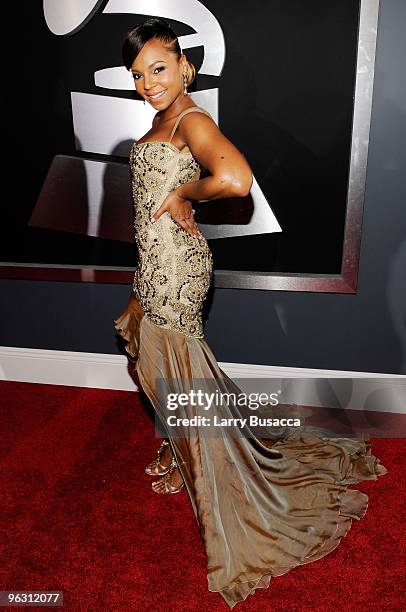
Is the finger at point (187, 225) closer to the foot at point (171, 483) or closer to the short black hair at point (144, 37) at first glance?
the short black hair at point (144, 37)

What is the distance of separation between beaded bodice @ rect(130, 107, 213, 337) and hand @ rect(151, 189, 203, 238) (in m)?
0.02

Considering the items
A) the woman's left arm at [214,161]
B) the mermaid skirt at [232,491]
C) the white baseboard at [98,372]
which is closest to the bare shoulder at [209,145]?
the woman's left arm at [214,161]

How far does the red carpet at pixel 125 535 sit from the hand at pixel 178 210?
1141mm

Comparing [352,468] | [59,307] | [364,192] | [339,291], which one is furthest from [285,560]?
[59,307]

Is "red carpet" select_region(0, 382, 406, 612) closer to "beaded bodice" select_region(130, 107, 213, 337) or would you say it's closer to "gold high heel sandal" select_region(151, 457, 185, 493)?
"gold high heel sandal" select_region(151, 457, 185, 493)


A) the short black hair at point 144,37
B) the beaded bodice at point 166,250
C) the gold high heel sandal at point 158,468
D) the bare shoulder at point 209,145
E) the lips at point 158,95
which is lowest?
the gold high heel sandal at point 158,468

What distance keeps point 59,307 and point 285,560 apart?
1.86 meters

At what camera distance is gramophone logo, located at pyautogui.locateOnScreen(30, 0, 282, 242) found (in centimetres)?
245

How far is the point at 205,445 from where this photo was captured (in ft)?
6.12

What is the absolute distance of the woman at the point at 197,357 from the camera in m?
1.62

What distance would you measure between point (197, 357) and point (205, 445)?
0.31 m

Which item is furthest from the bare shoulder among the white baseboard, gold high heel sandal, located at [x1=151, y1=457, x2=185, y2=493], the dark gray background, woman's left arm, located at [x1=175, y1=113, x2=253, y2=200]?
the white baseboard

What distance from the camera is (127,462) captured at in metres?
2.45

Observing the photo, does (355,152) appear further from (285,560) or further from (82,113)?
(285,560)
